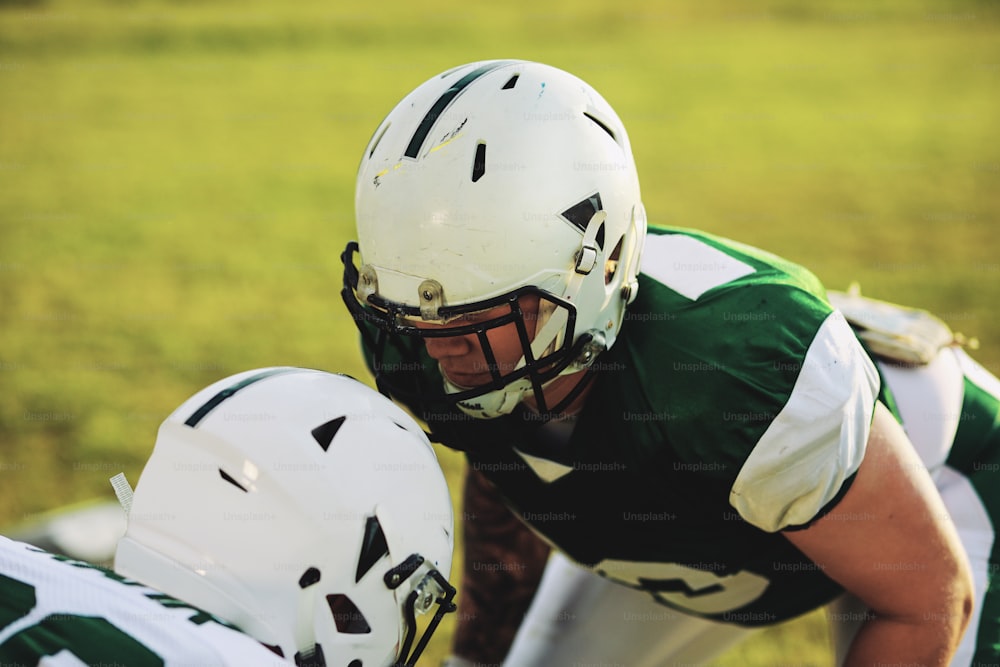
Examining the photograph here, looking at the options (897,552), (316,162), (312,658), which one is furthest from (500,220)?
(316,162)

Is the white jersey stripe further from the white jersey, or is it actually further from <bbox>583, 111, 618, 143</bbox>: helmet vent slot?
the white jersey

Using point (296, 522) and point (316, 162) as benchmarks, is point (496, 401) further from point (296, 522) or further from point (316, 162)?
point (316, 162)

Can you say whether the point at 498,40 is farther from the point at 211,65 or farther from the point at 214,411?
the point at 214,411

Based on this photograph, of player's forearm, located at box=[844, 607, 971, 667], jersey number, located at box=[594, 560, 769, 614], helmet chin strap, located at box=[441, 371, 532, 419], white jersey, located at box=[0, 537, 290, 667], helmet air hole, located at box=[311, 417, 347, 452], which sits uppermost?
helmet air hole, located at box=[311, 417, 347, 452]

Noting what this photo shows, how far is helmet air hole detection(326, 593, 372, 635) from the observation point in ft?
5.08

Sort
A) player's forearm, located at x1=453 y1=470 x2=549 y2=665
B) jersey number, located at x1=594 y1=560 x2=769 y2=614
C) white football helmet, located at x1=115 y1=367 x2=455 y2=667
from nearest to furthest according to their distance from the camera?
white football helmet, located at x1=115 y1=367 x2=455 y2=667 < jersey number, located at x1=594 y1=560 x2=769 y2=614 < player's forearm, located at x1=453 y1=470 x2=549 y2=665

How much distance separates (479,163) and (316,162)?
7.41m

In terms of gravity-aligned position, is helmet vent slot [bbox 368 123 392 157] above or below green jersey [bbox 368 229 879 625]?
above

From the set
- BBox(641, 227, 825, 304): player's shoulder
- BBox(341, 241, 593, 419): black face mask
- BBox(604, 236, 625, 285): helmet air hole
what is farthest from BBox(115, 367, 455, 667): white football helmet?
BBox(641, 227, 825, 304): player's shoulder

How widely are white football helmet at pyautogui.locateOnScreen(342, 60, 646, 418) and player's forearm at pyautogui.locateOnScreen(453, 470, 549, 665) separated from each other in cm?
86

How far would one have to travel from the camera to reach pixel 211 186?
834 cm

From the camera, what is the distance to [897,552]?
1879 mm

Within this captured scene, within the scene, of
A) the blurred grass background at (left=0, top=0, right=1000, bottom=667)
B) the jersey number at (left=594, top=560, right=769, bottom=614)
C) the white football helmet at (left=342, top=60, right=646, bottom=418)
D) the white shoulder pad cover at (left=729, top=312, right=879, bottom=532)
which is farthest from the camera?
the blurred grass background at (left=0, top=0, right=1000, bottom=667)

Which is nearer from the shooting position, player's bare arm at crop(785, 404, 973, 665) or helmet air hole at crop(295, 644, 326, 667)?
helmet air hole at crop(295, 644, 326, 667)
